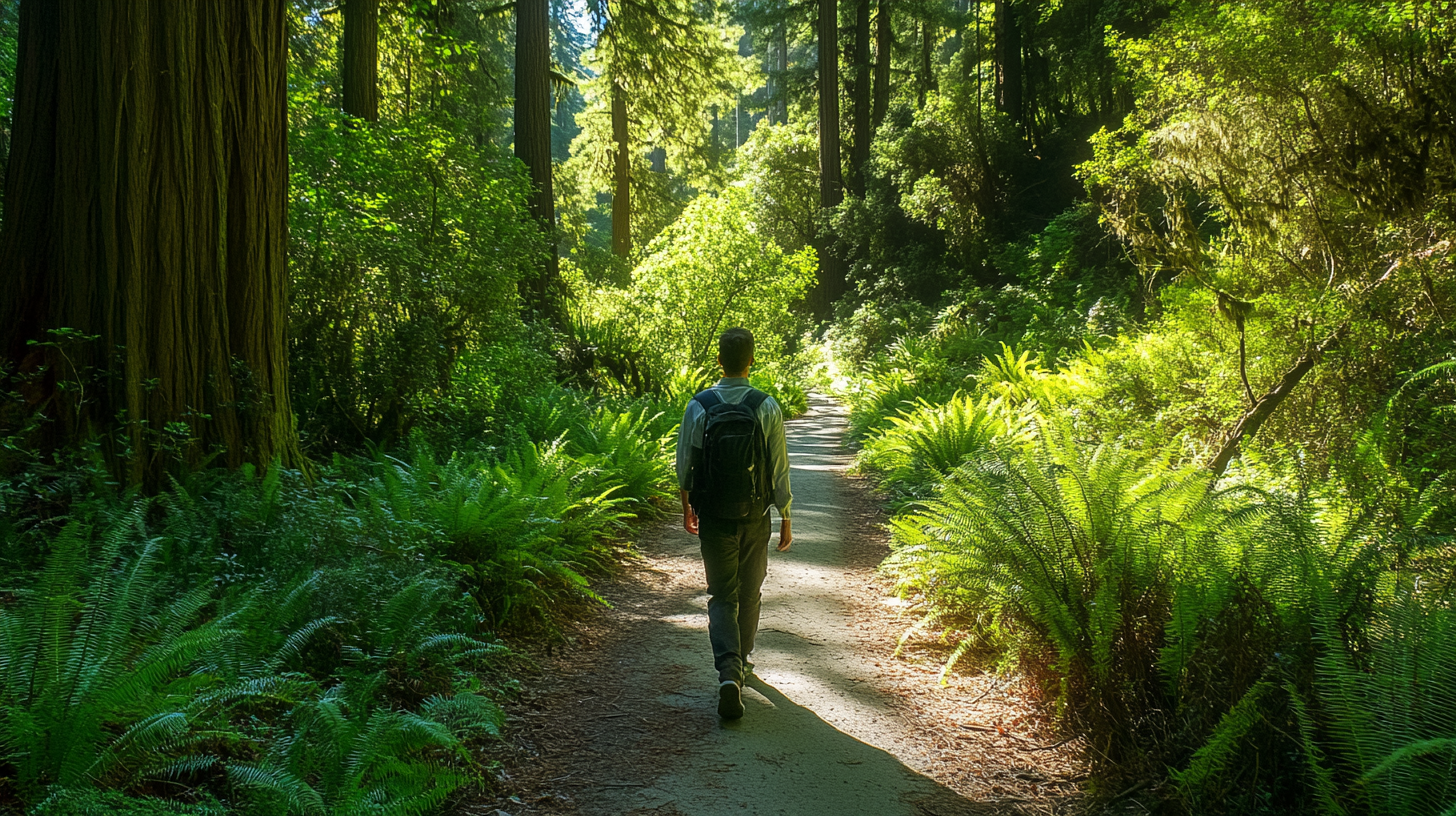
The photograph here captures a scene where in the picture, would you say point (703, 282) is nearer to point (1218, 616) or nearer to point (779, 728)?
point (779, 728)

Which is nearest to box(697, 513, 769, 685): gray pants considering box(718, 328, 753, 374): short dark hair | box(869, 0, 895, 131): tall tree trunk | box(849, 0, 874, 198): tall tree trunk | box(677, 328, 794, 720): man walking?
box(677, 328, 794, 720): man walking

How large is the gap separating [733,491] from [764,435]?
31 cm

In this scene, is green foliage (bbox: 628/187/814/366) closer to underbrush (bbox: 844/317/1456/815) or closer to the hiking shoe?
underbrush (bbox: 844/317/1456/815)

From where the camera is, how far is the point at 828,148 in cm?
2556

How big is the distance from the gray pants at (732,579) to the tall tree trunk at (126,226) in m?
3.01

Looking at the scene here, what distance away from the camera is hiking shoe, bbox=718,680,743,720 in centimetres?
388

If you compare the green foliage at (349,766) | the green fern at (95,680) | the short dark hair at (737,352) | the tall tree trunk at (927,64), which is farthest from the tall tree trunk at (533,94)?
the tall tree trunk at (927,64)

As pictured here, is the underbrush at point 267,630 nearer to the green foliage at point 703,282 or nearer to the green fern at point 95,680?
the green fern at point 95,680

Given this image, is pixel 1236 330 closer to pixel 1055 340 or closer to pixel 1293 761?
pixel 1293 761

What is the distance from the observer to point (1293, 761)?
2.72 metres

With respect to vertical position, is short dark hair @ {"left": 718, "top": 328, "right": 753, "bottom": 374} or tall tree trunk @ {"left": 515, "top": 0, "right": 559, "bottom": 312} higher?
tall tree trunk @ {"left": 515, "top": 0, "right": 559, "bottom": 312}

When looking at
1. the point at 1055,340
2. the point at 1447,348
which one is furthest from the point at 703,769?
the point at 1055,340

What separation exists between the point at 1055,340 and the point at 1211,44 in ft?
24.8

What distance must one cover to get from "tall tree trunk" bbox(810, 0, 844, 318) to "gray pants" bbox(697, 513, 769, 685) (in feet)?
74.5
